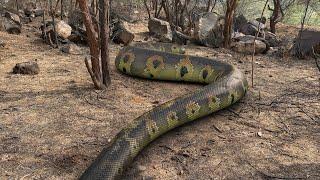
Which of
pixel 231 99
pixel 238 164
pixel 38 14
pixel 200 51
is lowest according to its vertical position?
pixel 238 164

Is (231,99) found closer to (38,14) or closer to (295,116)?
(295,116)

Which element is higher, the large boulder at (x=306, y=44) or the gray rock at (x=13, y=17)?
the gray rock at (x=13, y=17)

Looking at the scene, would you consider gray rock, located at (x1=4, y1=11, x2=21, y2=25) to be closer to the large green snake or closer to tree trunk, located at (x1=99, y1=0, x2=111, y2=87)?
the large green snake

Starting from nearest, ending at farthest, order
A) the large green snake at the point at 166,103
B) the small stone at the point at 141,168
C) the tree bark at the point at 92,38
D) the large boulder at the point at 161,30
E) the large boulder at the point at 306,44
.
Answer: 1. the large green snake at the point at 166,103
2. the small stone at the point at 141,168
3. the tree bark at the point at 92,38
4. the large boulder at the point at 306,44
5. the large boulder at the point at 161,30

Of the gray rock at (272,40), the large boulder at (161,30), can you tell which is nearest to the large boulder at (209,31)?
the large boulder at (161,30)

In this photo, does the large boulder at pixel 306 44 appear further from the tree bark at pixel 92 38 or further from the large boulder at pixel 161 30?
the tree bark at pixel 92 38

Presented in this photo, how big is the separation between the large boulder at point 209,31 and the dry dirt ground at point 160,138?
2.60 m

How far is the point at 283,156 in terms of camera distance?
509cm

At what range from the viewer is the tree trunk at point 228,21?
32.7 feet

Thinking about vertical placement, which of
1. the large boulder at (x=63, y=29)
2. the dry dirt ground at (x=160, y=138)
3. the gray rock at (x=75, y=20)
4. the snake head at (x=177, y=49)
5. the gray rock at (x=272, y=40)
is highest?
the gray rock at (x=75, y=20)

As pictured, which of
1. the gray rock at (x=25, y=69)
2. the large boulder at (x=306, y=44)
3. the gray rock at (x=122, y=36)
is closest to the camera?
the gray rock at (x=25, y=69)

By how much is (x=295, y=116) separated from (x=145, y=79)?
289 centimetres

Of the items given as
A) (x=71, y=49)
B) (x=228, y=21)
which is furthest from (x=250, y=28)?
(x=71, y=49)

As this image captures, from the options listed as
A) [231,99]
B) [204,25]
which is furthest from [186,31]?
[231,99]
